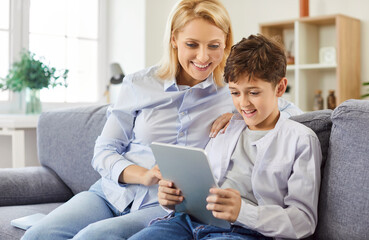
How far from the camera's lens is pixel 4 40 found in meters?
3.84

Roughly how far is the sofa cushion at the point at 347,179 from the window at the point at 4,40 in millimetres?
2949

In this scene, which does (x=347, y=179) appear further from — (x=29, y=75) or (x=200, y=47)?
(x=29, y=75)

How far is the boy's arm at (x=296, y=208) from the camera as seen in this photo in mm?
1309

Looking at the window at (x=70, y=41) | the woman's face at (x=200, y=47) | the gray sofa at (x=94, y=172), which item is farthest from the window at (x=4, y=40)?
the woman's face at (x=200, y=47)

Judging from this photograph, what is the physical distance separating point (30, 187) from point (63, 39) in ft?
7.16

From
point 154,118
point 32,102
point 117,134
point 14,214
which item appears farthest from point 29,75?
point 154,118

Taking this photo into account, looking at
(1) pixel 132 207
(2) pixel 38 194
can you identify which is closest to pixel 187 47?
(1) pixel 132 207

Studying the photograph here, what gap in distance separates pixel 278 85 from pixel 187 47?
356mm

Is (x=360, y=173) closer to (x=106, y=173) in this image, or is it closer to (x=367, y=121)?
(x=367, y=121)

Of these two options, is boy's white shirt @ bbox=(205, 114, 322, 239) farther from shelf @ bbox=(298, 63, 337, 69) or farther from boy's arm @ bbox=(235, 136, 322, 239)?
shelf @ bbox=(298, 63, 337, 69)

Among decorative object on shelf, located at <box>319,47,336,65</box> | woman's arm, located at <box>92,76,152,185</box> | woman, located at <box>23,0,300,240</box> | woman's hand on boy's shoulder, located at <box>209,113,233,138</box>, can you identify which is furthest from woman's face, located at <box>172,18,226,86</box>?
decorative object on shelf, located at <box>319,47,336,65</box>

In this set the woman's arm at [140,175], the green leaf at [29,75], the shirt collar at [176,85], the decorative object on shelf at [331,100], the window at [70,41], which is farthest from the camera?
the window at [70,41]

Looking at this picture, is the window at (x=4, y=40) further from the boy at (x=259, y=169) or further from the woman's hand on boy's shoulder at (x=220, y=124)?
the boy at (x=259, y=169)

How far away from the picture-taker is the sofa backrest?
2.33 metres
